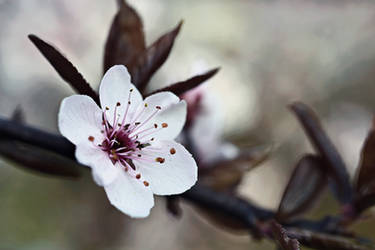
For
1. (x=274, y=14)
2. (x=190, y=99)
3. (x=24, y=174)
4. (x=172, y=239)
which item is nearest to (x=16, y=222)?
(x=24, y=174)

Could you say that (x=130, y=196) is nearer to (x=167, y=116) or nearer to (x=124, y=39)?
(x=167, y=116)

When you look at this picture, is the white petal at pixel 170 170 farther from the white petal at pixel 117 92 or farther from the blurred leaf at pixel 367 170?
the blurred leaf at pixel 367 170

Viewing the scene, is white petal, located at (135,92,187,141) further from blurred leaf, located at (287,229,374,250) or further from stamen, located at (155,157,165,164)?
blurred leaf, located at (287,229,374,250)

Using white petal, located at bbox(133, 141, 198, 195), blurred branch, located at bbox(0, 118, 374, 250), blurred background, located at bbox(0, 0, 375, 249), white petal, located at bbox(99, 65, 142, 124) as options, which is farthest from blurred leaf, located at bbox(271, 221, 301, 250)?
blurred background, located at bbox(0, 0, 375, 249)

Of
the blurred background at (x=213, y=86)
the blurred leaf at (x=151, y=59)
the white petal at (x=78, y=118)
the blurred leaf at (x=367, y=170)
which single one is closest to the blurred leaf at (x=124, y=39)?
the blurred leaf at (x=151, y=59)

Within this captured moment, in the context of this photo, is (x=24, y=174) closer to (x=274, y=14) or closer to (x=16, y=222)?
(x=16, y=222)
